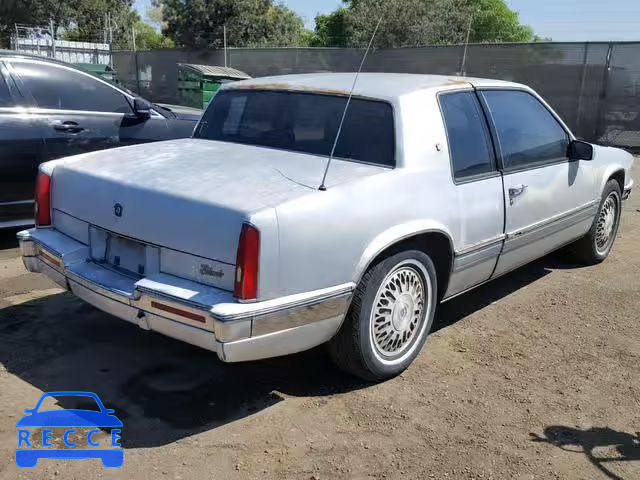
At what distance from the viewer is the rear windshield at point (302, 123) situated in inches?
150

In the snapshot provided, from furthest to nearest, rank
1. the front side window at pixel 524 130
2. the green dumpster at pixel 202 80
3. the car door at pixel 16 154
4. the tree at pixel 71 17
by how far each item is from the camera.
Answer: the tree at pixel 71 17 → the green dumpster at pixel 202 80 → the car door at pixel 16 154 → the front side window at pixel 524 130

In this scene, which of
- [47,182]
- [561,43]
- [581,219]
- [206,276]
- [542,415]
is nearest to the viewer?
[206,276]

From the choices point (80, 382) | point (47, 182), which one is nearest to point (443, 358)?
point (80, 382)

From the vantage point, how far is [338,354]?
355 centimetres

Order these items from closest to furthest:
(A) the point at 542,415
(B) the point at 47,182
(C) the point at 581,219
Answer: (A) the point at 542,415
(B) the point at 47,182
(C) the point at 581,219

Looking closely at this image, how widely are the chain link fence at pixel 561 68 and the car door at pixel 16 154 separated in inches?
396

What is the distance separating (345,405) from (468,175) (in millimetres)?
1592

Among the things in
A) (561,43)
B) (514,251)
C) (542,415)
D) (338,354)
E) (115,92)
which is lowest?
(542,415)

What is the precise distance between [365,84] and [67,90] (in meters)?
3.30

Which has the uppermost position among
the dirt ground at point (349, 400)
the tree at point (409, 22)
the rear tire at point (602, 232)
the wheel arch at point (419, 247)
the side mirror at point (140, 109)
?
the tree at point (409, 22)

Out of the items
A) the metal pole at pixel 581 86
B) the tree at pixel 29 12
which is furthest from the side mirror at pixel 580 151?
the tree at pixel 29 12

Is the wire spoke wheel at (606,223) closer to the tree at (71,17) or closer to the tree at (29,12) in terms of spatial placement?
the tree at (71,17)

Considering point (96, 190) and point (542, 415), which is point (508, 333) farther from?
point (96, 190)

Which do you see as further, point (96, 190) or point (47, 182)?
point (47, 182)
